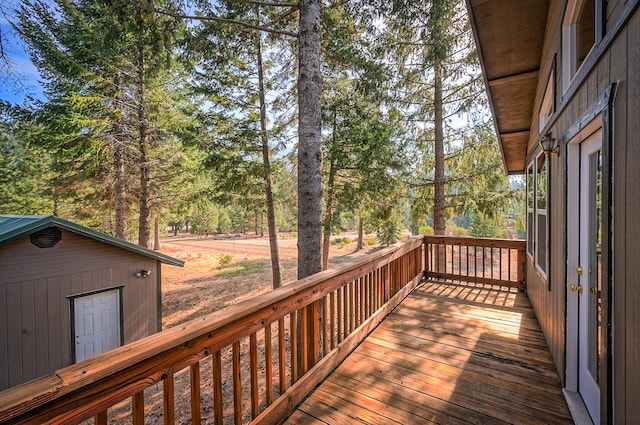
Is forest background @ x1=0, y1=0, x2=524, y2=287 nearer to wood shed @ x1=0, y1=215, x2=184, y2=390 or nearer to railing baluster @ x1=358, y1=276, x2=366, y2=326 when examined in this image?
wood shed @ x1=0, y1=215, x2=184, y2=390

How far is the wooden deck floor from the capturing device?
214 centimetres

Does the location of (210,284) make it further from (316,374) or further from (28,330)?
(316,374)

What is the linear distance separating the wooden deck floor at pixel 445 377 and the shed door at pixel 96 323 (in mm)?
5796

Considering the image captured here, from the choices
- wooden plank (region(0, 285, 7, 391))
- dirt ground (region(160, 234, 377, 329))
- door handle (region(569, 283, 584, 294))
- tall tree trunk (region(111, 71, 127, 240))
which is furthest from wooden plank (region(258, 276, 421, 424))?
tall tree trunk (region(111, 71, 127, 240))

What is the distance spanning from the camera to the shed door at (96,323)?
18.9 ft

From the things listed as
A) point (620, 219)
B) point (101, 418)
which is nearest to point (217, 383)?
point (101, 418)

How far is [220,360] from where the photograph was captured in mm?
1561

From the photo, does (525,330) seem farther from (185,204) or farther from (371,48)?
(185,204)

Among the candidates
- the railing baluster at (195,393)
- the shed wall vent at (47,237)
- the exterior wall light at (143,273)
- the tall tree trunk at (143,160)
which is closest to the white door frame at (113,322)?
the exterior wall light at (143,273)

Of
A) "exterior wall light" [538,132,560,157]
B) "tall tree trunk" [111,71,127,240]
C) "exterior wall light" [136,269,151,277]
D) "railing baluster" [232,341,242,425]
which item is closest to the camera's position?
"railing baluster" [232,341,242,425]

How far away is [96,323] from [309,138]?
6064 mm

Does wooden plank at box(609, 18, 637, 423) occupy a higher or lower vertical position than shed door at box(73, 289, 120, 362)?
higher

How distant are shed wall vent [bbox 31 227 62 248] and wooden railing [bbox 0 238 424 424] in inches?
187

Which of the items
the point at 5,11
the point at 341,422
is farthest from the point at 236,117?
the point at 341,422
